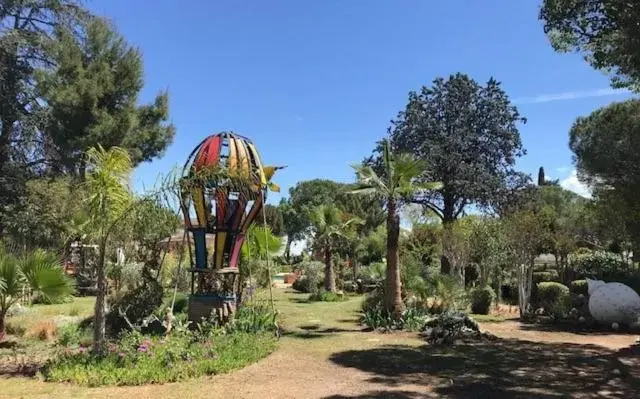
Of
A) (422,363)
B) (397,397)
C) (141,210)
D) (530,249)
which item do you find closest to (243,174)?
(141,210)

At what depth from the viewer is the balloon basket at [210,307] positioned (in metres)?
13.2

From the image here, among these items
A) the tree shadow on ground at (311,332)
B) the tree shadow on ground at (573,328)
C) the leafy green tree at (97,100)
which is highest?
the leafy green tree at (97,100)

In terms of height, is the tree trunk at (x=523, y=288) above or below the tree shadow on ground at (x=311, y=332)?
above

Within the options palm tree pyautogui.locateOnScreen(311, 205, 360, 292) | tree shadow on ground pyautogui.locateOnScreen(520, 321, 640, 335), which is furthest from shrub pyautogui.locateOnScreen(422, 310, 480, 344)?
palm tree pyautogui.locateOnScreen(311, 205, 360, 292)

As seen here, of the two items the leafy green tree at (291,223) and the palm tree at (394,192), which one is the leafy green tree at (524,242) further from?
the leafy green tree at (291,223)

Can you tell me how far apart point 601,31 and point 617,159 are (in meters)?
14.0

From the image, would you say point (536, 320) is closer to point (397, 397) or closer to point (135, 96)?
point (397, 397)

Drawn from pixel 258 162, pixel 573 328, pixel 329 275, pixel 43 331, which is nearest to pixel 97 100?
pixel 329 275

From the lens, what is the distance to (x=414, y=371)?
953 cm

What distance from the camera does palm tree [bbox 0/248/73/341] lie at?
36.0 ft

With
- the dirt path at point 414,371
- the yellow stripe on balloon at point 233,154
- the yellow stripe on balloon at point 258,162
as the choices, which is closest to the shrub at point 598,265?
the dirt path at point 414,371

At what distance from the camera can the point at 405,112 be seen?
31531mm

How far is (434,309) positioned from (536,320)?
3069mm

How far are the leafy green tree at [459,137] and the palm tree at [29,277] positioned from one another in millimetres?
21358
